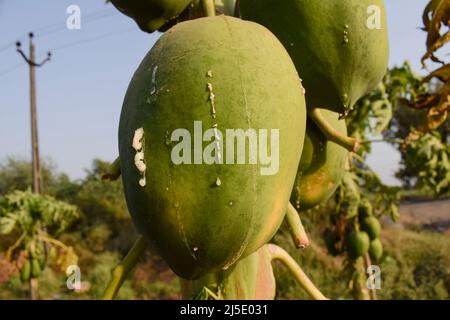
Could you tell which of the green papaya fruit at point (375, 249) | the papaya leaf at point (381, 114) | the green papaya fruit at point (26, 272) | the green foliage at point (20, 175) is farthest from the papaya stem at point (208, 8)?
the green foliage at point (20, 175)

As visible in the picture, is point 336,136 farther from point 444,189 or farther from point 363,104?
point 363,104

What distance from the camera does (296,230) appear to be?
0.96 m

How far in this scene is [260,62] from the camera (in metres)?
0.83

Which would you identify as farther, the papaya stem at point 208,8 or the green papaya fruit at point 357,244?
the green papaya fruit at point 357,244

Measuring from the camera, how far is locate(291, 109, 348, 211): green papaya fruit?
1.30m

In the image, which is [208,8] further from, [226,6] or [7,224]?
[7,224]

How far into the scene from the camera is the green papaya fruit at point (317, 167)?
1.30m

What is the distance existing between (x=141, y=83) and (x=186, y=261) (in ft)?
0.92

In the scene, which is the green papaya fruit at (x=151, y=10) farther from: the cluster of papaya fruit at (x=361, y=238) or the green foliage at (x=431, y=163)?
the cluster of papaya fruit at (x=361, y=238)

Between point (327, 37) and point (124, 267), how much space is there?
0.60 meters

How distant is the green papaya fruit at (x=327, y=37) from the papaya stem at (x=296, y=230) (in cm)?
25

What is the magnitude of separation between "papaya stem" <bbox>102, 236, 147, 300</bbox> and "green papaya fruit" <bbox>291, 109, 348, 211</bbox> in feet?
1.42

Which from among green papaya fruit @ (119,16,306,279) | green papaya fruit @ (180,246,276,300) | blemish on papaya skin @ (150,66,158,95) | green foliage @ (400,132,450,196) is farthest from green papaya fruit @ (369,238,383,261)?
blemish on papaya skin @ (150,66,158,95)
